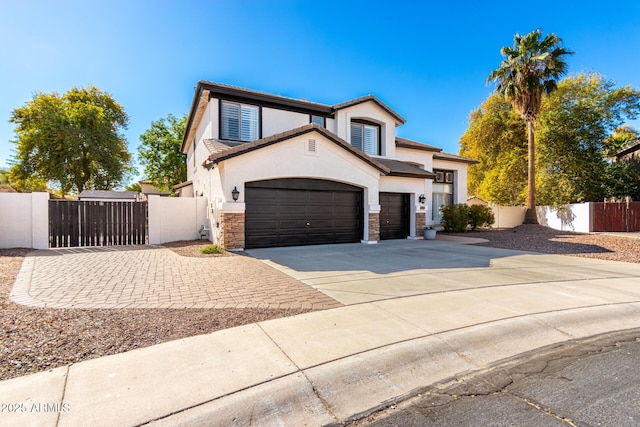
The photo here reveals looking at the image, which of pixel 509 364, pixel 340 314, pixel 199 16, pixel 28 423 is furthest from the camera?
pixel 199 16

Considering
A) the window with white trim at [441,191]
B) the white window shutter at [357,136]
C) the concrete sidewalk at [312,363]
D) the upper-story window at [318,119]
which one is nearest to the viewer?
the concrete sidewalk at [312,363]

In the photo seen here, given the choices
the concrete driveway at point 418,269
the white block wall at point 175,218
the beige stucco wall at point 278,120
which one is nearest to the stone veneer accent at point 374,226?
the concrete driveway at point 418,269

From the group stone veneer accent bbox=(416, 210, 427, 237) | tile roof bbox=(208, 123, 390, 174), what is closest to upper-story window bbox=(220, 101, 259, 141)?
tile roof bbox=(208, 123, 390, 174)

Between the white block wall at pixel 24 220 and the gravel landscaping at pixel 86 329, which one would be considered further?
the white block wall at pixel 24 220

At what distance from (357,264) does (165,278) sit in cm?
496

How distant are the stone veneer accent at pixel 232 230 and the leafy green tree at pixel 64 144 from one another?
24.3 m

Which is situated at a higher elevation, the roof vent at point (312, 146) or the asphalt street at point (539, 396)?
the roof vent at point (312, 146)

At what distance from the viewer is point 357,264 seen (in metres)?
8.68

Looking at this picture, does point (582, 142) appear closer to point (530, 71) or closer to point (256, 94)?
point (530, 71)

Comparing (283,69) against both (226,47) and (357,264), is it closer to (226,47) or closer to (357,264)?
(226,47)

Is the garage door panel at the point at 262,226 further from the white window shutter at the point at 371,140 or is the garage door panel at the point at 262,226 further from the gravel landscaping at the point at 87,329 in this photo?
the white window shutter at the point at 371,140

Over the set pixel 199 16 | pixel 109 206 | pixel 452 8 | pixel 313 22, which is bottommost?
pixel 109 206

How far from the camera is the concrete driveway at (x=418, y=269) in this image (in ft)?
20.5

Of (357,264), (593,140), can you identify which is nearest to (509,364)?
(357,264)
